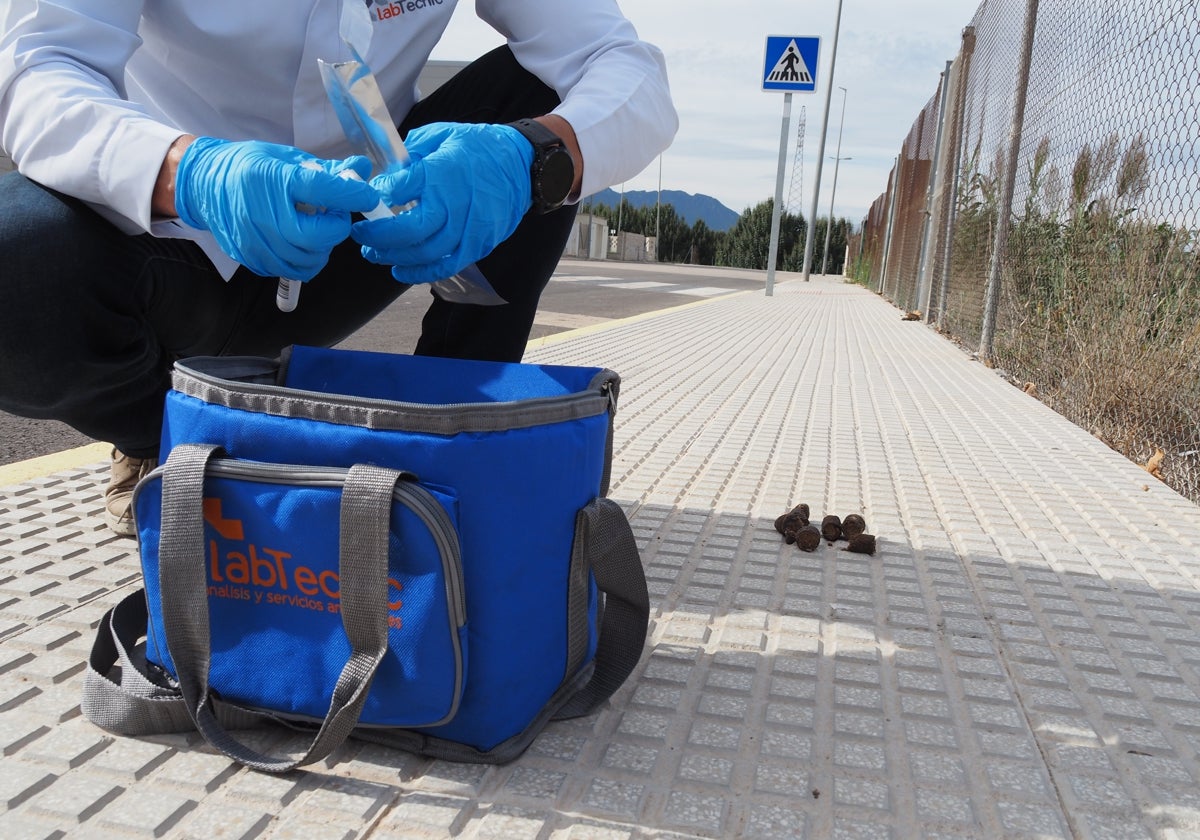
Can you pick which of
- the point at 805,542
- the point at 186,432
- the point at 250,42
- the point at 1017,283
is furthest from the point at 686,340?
the point at 186,432

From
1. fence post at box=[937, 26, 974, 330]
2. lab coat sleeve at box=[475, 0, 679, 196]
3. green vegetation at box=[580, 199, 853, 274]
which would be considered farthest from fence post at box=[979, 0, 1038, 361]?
green vegetation at box=[580, 199, 853, 274]

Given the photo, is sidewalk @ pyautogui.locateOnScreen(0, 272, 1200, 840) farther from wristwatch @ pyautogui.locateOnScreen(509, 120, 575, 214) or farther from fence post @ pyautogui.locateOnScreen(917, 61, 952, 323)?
fence post @ pyautogui.locateOnScreen(917, 61, 952, 323)

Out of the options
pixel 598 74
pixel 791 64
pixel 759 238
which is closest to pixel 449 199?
pixel 598 74

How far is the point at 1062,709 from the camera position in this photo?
1384mm

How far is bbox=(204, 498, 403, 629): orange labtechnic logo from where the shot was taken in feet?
3.63

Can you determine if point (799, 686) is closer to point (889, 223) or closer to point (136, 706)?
point (136, 706)

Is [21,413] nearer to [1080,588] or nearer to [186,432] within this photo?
[186,432]

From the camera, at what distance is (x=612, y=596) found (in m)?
1.31

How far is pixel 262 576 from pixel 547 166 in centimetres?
76

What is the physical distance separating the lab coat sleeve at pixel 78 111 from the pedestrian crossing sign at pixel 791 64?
10.6 metres

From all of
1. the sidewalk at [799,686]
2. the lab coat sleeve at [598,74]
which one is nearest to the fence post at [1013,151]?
the sidewalk at [799,686]

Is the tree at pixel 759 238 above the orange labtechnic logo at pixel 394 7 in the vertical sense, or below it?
above

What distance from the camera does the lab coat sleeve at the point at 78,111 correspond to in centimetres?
131

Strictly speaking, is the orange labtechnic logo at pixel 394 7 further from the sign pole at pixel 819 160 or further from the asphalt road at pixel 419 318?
the sign pole at pixel 819 160
